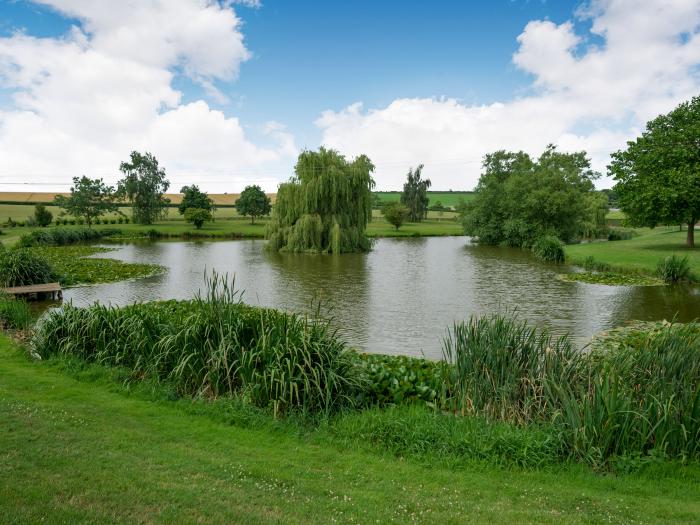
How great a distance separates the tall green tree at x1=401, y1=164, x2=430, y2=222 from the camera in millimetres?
92062

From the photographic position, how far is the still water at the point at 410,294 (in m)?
15.4

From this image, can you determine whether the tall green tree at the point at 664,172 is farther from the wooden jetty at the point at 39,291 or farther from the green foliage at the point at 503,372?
the wooden jetty at the point at 39,291

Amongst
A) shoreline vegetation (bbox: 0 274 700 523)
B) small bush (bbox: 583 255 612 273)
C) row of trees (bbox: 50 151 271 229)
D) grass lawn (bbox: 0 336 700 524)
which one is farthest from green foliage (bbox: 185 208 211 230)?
grass lawn (bbox: 0 336 700 524)

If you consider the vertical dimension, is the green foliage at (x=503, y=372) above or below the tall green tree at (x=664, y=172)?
below

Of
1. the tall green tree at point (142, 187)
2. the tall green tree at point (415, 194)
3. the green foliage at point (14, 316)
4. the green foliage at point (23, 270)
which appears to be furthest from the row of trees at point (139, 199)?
the green foliage at point (14, 316)

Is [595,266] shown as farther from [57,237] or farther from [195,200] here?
[195,200]

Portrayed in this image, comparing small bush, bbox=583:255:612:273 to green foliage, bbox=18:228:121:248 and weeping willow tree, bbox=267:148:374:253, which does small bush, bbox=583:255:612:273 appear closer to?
weeping willow tree, bbox=267:148:374:253

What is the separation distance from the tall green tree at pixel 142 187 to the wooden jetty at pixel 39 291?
52.8 meters

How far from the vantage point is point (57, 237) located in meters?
46.5

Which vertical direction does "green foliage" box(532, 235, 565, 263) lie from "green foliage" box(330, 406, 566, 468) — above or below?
above

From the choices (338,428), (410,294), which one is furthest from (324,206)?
(338,428)

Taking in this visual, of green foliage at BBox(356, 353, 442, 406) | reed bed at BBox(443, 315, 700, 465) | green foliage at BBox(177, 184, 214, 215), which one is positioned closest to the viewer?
reed bed at BBox(443, 315, 700, 465)

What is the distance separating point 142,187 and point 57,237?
77.7 ft

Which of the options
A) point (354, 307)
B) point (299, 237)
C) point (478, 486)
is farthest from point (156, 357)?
point (299, 237)
